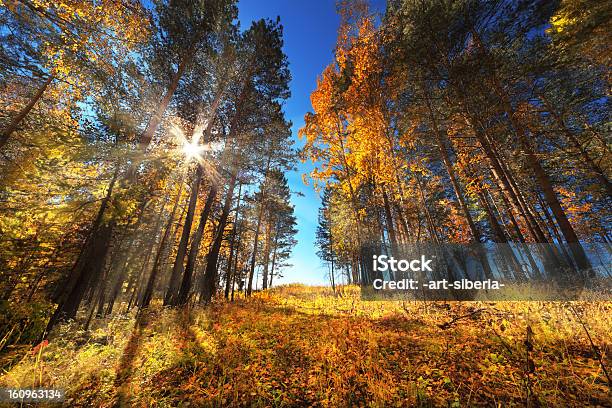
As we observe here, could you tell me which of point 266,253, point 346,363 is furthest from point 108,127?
point 266,253

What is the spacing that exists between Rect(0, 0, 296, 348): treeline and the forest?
0.24ft

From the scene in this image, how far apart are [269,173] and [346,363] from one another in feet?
31.3

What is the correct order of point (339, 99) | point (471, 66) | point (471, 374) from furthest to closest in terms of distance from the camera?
point (339, 99) < point (471, 66) < point (471, 374)

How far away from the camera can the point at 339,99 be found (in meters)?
11.0

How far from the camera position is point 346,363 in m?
4.16

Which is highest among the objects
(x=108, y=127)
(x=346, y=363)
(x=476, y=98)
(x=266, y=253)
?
(x=476, y=98)

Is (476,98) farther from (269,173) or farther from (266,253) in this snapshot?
(266,253)

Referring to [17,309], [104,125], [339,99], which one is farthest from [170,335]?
[339,99]

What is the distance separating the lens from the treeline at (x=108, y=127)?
213 inches

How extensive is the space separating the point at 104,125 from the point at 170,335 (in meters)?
7.25

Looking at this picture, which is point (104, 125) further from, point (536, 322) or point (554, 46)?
point (554, 46)

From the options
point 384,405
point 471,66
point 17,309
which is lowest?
point 384,405

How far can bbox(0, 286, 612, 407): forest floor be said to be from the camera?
318 cm

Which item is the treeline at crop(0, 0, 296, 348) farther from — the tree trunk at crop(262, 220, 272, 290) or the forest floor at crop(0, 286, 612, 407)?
the tree trunk at crop(262, 220, 272, 290)
